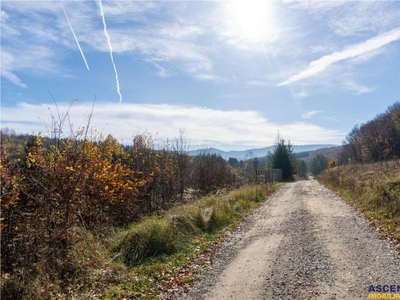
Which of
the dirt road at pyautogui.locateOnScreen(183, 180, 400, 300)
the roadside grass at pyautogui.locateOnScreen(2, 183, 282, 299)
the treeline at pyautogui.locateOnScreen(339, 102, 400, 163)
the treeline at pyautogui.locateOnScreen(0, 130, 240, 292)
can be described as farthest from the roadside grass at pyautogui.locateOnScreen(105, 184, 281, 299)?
the treeline at pyautogui.locateOnScreen(339, 102, 400, 163)

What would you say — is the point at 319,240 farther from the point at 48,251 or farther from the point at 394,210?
the point at 48,251

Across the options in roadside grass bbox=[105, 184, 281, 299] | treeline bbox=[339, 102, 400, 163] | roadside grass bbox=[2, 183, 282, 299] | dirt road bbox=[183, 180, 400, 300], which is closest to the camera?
dirt road bbox=[183, 180, 400, 300]

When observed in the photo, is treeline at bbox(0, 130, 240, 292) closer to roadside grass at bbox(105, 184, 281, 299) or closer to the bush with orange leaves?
the bush with orange leaves

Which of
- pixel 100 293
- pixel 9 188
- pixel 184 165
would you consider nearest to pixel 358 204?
pixel 184 165

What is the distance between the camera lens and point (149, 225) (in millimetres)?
8125

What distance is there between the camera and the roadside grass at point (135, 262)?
528 cm

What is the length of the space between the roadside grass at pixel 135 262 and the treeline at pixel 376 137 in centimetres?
6634

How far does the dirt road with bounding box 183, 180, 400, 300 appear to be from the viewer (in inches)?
200

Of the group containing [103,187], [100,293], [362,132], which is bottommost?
[100,293]

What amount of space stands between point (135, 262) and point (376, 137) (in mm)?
88379

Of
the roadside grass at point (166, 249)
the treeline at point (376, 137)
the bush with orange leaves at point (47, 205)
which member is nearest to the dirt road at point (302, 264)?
the roadside grass at point (166, 249)

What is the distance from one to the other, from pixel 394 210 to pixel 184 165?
12.1 m

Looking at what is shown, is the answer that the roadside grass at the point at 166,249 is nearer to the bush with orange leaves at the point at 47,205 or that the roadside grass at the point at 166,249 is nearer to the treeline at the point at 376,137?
the bush with orange leaves at the point at 47,205

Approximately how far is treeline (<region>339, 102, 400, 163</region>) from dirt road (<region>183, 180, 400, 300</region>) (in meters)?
64.7
